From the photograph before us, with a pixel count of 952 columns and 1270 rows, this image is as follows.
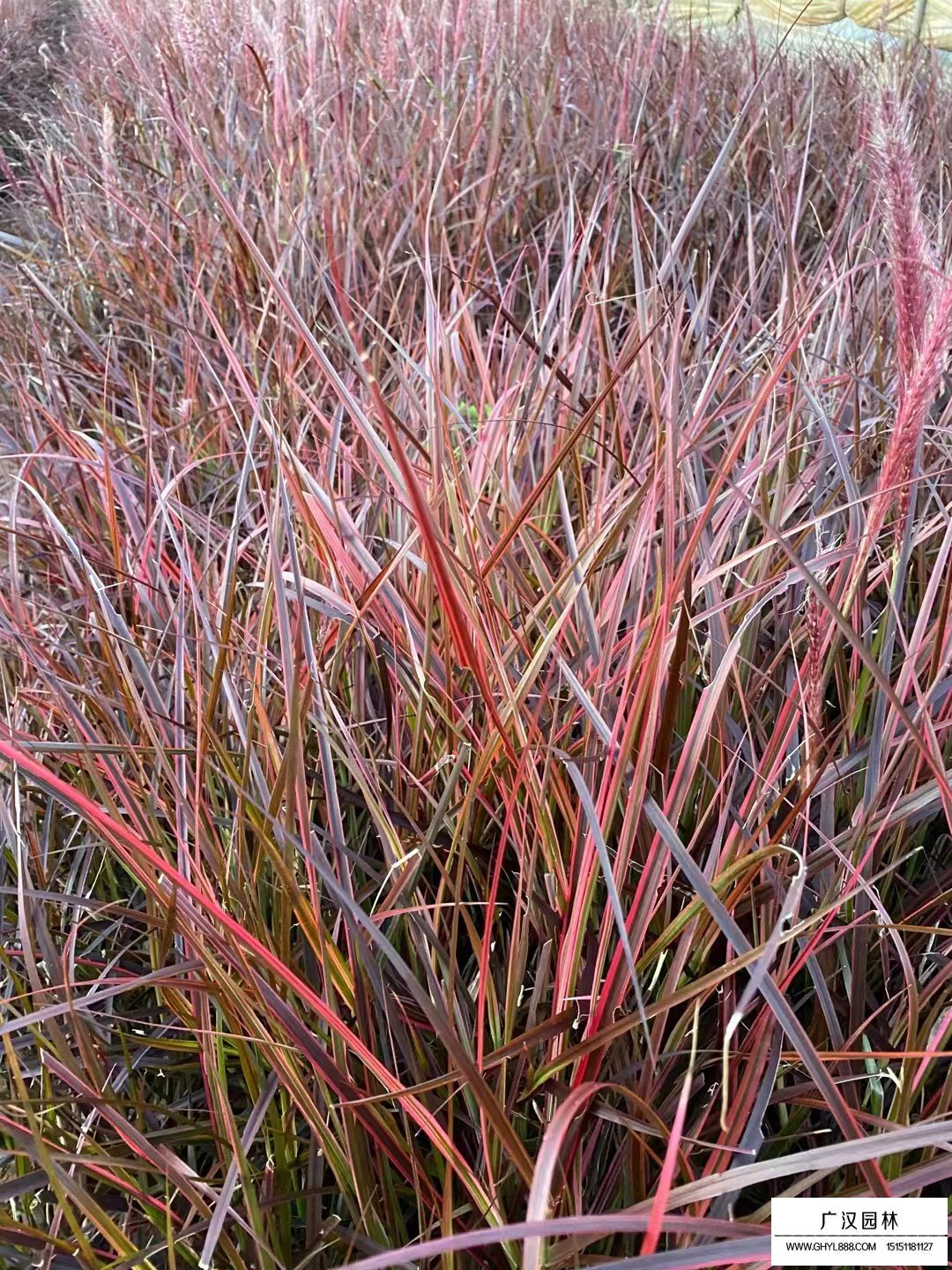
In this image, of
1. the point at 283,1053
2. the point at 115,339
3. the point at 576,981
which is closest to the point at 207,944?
the point at 283,1053

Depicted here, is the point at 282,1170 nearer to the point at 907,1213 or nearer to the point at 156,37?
the point at 907,1213

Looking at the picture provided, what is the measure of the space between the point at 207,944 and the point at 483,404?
0.57 meters
